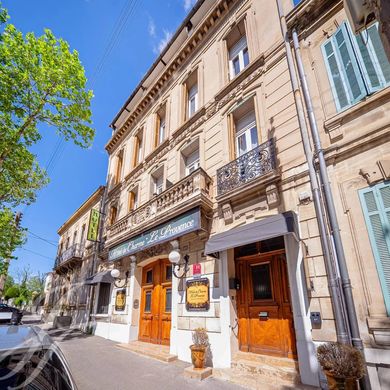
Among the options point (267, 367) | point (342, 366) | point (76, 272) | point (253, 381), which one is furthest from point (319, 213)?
point (76, 272)

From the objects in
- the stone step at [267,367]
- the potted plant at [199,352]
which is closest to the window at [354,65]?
the stone step at [267,367]

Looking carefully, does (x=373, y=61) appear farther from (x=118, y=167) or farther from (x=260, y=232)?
(x=118, y=167)

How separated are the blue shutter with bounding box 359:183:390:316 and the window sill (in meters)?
1.36

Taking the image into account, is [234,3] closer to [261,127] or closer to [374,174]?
[261,127]

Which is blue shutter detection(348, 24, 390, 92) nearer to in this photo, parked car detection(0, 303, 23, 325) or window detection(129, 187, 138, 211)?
window detection(129, 187, 138, 211)

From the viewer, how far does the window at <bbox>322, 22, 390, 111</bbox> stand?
180 inches

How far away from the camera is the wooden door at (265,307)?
4.91 m

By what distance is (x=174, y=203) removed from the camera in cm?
764

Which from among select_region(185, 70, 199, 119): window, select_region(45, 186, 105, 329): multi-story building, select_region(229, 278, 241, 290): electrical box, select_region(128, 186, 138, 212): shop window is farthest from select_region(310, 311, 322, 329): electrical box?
select_region(45, 186, 105, 329): multi-story building

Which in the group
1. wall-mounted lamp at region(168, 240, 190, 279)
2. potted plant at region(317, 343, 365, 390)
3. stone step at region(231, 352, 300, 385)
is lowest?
stone step at region(231, 352, 300, 385)

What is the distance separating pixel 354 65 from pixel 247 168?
3.15 metres

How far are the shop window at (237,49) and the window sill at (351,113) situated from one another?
4.72 meters

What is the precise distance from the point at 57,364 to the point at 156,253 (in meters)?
6.85

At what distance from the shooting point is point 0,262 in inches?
565
